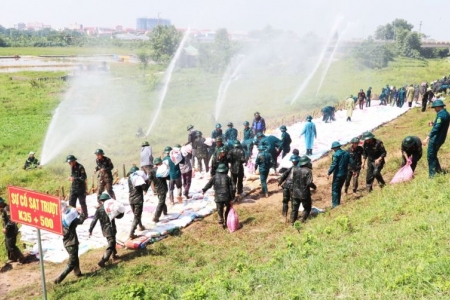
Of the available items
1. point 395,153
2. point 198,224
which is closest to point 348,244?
point 198,224

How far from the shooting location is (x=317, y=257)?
6.60 m

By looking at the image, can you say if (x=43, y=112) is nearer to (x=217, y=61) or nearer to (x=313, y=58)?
(x=217, y=61)

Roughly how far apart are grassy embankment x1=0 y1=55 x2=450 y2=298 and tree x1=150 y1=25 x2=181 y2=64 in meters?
43.4

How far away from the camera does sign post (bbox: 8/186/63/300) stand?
625 cm

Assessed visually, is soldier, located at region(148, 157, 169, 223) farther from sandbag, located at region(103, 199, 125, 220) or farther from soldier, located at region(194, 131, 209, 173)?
soldier, located at region(194, 131, 209, 173)

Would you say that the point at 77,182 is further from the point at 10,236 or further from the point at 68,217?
the point at 68,217

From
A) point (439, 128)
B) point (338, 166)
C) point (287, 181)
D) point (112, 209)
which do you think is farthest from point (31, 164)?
point (439, 128)

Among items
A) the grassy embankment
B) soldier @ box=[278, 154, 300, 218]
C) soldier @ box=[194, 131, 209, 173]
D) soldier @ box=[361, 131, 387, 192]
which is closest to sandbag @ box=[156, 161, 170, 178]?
the grassy embankment

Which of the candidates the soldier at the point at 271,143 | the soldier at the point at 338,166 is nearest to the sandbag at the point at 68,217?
the soldier at the point at 338,166

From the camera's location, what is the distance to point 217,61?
52.0m

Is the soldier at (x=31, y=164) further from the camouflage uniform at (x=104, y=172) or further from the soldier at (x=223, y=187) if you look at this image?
the soldier at (x=223, y=187)

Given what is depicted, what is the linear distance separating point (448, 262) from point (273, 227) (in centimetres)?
481

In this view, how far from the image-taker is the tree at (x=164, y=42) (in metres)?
50.6

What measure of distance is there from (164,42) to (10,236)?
45385 millimetres
